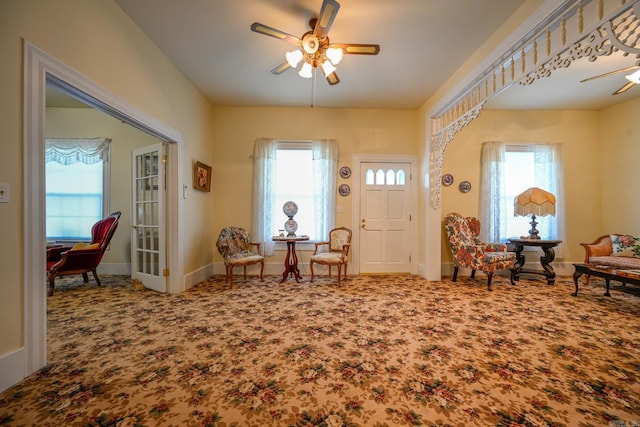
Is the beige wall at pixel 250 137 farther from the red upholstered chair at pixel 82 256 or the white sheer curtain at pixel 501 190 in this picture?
the white sheer curtain at pixel 501 190

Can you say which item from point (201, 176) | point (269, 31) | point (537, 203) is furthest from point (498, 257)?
point (201, 176)

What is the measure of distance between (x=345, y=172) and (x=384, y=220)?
3.76 ft

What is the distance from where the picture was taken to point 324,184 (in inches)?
171

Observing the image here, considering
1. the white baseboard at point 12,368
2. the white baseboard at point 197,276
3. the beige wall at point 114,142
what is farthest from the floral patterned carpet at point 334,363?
the beige wall at point 114,142

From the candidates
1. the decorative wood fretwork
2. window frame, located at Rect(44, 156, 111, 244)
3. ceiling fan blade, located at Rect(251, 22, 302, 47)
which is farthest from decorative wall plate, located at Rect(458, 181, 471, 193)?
window frame, located at Rect(44, 156, 111, 244)

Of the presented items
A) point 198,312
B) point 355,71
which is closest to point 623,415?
point 198,312

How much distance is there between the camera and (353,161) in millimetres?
4480

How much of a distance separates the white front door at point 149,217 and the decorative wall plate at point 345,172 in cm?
280

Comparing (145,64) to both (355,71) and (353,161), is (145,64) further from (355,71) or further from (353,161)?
(353,161)

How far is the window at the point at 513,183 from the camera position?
4379 mm

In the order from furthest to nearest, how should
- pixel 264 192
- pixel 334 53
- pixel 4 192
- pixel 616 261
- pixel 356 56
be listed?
pixel 264 192, pixel 616 261, pixel 356 56, pixel 334 53, pixel 4 192

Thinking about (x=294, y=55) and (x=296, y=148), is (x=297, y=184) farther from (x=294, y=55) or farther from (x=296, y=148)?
(x=294, y=55)

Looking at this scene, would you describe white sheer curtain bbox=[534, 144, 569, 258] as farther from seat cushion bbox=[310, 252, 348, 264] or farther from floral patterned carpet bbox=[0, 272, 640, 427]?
seat cushion bbox=[310, 252, 348, 264]

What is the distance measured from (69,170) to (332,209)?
4868 millimetres
